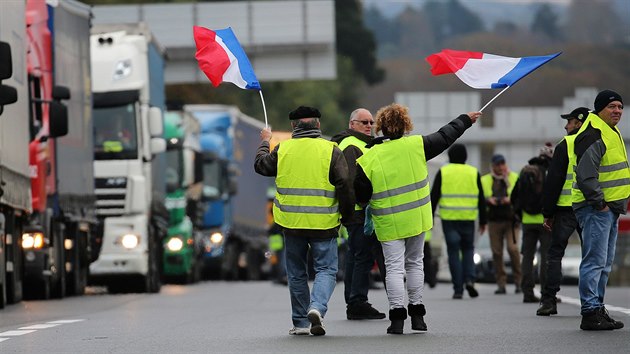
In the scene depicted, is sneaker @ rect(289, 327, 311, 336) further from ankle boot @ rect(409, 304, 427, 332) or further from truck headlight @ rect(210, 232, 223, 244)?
truck headlight @ rect(210, 232, 223, 244)

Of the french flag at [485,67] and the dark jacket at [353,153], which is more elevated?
the french flag at [485,67]

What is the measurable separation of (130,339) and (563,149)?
13.2 ft

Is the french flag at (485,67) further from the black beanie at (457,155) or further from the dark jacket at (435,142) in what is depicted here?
the black beanie at (457,155)

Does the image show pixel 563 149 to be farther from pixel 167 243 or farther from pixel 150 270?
pixel 167 243

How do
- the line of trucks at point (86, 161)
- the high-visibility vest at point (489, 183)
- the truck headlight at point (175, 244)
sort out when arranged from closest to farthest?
the line of trucks at point (86, 161)
the high-visibility vest at point (489, 183)
the truck headlight at point (175, 244)

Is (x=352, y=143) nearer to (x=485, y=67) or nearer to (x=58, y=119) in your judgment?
(x=485, y=67)

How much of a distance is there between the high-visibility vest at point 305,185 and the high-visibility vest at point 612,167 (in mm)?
2016

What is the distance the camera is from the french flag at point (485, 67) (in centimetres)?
1472

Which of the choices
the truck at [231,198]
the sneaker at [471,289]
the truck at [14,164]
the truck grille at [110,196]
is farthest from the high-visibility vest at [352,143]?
the truck at [231,198]

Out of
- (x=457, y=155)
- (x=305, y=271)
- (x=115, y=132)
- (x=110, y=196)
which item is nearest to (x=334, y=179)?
(x=305, y=271)

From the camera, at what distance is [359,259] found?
15.9m

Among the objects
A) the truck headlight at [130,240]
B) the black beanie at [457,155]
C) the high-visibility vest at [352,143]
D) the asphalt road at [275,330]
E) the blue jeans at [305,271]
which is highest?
the black beanie at [457,155]

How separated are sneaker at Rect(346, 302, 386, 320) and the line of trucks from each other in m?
3.86

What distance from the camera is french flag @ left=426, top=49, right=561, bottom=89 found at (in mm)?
14719
